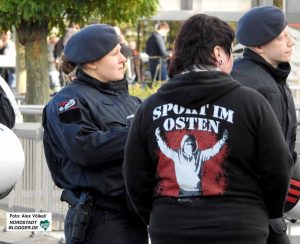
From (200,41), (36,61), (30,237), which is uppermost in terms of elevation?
(200,41)

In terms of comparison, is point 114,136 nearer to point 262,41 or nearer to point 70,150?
point 70,150

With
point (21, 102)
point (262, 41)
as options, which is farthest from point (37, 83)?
point (262, 41)

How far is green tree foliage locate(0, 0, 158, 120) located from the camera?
44.3 ft

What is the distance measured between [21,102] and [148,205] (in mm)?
11141

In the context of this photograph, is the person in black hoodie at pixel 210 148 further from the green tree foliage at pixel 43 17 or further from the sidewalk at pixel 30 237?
the green tree foliage at pixel 43 17

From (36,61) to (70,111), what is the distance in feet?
30.2

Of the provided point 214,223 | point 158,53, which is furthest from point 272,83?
point 158,53

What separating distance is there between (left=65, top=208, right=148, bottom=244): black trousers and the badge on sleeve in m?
0.46

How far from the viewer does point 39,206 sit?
9.85 metres

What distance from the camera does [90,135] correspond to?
5473mm

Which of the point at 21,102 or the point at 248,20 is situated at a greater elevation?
the point at 248,20

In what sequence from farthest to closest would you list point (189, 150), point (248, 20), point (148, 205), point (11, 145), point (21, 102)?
point (21, 102), point (11, 145), point (248, 20), point (148, 205), point (189, 150)

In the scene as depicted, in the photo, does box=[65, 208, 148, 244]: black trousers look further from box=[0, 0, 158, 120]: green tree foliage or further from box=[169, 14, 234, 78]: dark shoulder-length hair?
box=[0, 0, 158, 120]: green tree foliage

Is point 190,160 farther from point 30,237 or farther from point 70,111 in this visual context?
point 30,237
